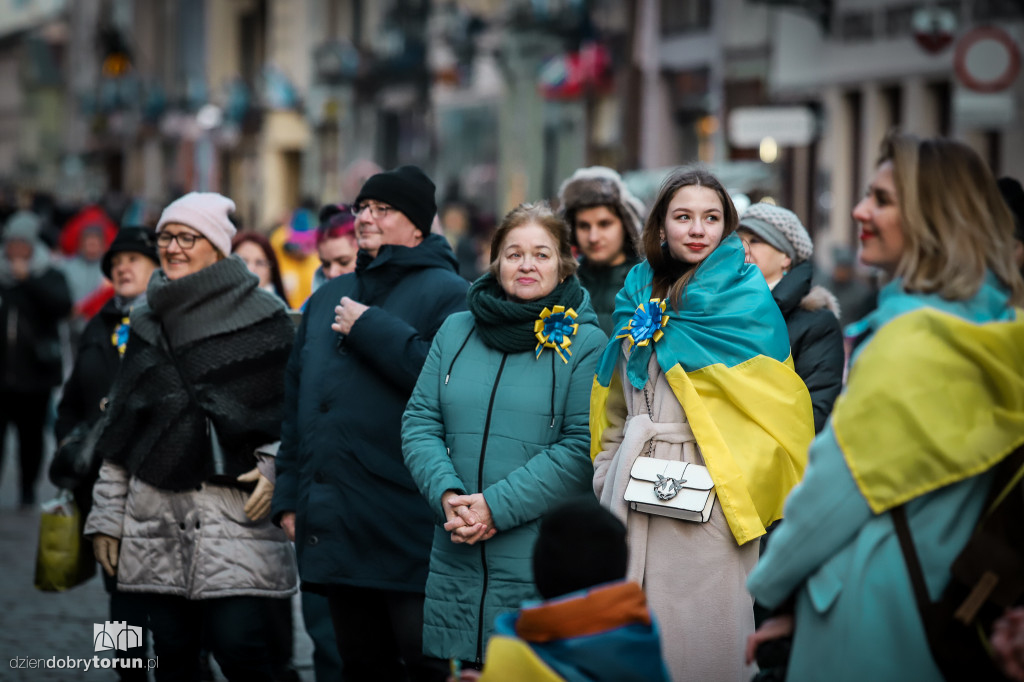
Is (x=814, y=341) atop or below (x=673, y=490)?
atop

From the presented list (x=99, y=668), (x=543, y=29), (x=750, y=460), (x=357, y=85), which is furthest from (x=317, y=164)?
(x=750, y=460)

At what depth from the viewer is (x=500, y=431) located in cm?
543

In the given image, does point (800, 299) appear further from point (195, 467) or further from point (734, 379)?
point (195, 467)

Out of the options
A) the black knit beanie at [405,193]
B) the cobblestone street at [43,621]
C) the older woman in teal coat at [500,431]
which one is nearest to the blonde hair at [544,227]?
the older woman in teal coat at [500,431]

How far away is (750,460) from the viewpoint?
5.07 metres

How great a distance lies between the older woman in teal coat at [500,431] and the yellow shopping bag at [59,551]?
2033 mm

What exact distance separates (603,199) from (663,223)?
187cm

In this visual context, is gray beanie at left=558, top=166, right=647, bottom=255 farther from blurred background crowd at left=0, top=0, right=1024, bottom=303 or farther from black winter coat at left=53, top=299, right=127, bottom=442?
blurred background crowd at left=0, top=0, right=1024, bottom=303

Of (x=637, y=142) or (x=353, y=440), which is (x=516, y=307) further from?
(x=637, y=142)

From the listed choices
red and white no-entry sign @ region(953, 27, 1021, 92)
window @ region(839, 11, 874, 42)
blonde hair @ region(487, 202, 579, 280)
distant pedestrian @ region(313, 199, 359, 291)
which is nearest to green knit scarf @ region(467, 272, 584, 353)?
blonde hair @ region(487, 202, 579, 280)

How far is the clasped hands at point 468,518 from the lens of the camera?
5293 millimetres

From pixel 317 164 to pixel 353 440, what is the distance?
37.7 meters

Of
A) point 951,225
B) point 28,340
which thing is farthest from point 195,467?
point 28,340

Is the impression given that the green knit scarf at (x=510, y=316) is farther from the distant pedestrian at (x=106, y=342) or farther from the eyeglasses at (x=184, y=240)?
the distant pedestrian at (x=106, y=342)
